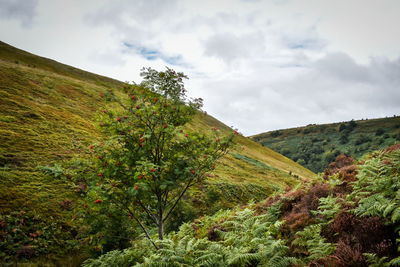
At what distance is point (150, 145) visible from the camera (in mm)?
6855

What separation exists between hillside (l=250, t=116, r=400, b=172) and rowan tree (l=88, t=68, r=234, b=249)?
112675 mm

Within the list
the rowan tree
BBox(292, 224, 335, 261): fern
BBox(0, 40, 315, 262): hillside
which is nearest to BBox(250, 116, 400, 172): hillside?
BBox(0, 40, 315, 262): hillside

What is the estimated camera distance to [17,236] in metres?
8.26

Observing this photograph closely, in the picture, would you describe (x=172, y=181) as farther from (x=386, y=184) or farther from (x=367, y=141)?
(x=367, y=141)

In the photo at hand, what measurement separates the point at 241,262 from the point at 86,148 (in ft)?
57.8

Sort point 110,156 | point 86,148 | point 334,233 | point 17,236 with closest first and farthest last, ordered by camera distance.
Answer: point 334,233 → point 110,156 → point 17,236 → point 86,148

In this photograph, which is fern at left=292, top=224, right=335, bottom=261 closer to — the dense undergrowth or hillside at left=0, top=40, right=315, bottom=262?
the dense undergrowth

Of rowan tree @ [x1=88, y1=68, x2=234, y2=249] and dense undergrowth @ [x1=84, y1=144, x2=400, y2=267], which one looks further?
rowan tree @ [x1=88, y1=68, x2=234, y2=249]

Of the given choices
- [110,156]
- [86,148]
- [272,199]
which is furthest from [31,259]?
[86,148]

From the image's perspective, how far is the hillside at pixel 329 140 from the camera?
10779 centimetres

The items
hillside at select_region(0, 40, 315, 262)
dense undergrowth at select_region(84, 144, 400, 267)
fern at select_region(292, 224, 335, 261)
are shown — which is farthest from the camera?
hillside at select_region(0, 40, 315, 262)

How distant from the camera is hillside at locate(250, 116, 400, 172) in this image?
354 ft

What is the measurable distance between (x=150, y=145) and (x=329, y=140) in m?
158

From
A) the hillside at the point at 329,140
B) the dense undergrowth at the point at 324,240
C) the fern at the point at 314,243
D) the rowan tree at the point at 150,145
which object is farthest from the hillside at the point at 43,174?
the hillside at the point at 329,140
